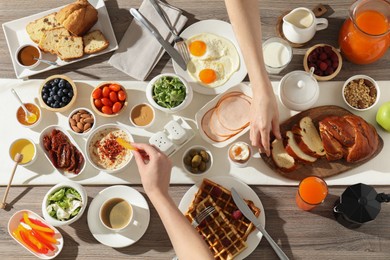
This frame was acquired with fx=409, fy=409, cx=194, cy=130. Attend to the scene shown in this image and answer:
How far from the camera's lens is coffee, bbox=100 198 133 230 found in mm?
1778

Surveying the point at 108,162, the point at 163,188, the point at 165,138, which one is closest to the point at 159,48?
the point at 165,138

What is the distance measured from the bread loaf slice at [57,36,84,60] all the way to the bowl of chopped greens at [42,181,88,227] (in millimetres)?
621

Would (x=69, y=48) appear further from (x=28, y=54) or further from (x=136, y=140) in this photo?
(x=136, y=140)

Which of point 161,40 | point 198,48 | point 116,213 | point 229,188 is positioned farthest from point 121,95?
point 229,188

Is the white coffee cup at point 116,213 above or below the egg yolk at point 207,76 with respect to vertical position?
below

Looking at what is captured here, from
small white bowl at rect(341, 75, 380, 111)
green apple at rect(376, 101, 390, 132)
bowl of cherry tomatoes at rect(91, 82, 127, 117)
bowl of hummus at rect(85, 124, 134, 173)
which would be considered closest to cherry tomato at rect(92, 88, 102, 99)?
bowl of cherry tomatoes at rect(91, 82, 127, 117)

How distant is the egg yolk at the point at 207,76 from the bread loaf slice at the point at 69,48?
1.95 ft

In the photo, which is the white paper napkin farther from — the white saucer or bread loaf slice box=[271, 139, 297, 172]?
bread loaf slice box=[271, 139, 297, 172]

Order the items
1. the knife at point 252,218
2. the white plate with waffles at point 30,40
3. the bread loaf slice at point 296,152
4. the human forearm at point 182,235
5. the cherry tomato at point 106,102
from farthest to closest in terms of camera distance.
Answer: the white plate with waffles at point 30,40 → the cherry tomato at point 106,102 → the bread loaf slice at point 296,152 → the knife at point 252,218 → the human forearm at point 182,235

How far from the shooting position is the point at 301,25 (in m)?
1.92

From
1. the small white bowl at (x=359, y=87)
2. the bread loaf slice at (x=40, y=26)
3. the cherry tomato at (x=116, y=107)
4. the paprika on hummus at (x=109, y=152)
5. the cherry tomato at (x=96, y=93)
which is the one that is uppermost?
the bread loaf slice at (x=40, y=26)

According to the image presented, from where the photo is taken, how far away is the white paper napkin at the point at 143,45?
1.98 m

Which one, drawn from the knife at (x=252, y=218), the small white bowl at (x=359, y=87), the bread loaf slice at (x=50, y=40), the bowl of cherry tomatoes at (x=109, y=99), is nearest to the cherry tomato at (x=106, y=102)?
the bowl of cherry tomatoes at (x=109, y=99)

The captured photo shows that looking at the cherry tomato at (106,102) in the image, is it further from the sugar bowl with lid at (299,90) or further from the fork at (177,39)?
the sugar bowl with lid at (299,90)
